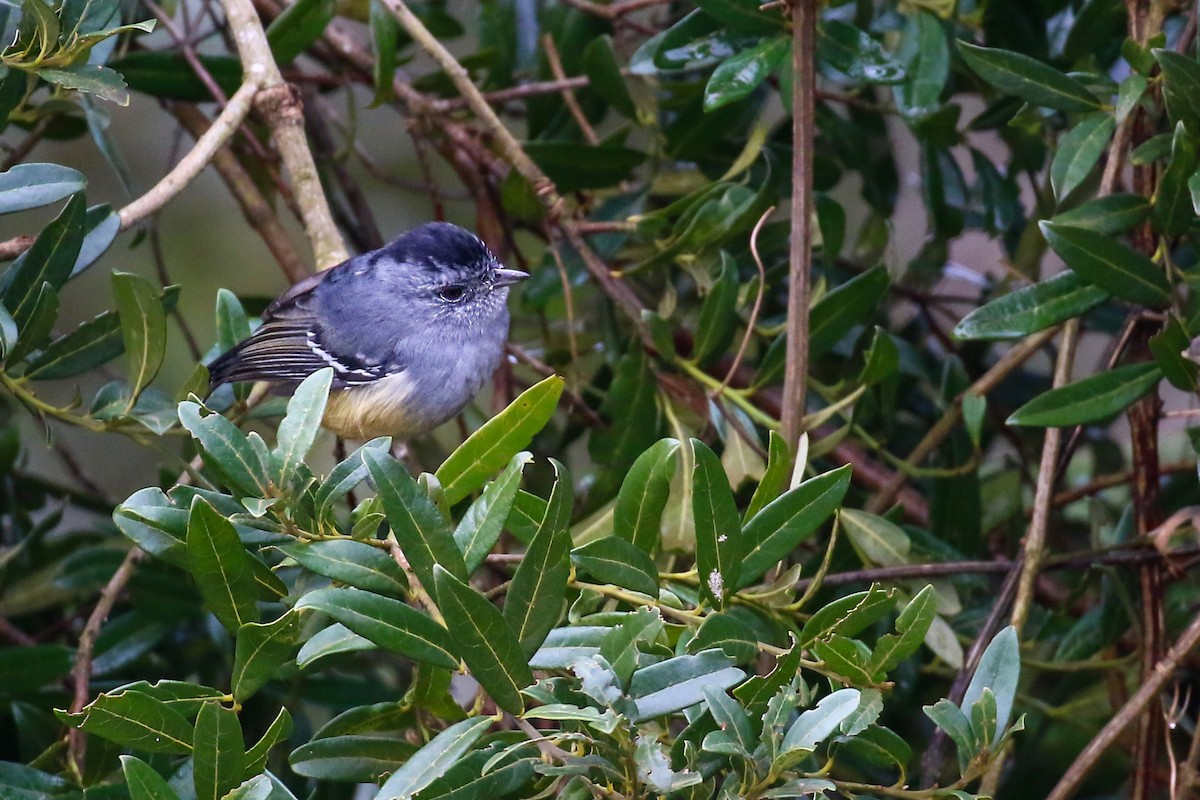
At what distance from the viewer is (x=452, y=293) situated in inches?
129

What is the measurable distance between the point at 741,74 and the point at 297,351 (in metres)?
1.45

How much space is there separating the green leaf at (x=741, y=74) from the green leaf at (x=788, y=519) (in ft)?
3.07

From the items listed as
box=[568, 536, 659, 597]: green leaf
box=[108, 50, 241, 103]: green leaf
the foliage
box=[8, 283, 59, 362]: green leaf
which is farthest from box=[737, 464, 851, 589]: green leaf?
box=[108, 50, 241, 103]: green leaf

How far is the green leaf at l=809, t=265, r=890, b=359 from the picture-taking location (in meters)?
2.50

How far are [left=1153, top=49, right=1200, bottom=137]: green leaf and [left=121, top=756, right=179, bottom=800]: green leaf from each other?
1.88 meters

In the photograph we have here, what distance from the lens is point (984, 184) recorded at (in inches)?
116

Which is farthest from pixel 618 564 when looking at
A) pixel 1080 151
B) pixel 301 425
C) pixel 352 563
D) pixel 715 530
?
pixel 1080 151

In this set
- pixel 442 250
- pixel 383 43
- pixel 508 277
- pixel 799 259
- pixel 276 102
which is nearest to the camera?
pixel 799 259

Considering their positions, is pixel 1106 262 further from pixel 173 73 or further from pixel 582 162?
pixel 173 73

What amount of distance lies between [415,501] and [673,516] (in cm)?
119

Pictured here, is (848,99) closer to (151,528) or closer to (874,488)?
(874,488)

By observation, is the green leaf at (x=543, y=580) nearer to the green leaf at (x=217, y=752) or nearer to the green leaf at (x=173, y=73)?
the green leaf at (x=217, y=752)

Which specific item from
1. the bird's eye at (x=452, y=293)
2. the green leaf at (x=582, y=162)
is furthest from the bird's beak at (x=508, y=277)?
the green leaf at (x=582, y=162)

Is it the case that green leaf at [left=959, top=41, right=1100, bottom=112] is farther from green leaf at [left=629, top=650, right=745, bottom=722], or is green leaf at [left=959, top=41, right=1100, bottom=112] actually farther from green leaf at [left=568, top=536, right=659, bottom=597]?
green leaf at [left=629, top=650, right=745, bottom=722]
